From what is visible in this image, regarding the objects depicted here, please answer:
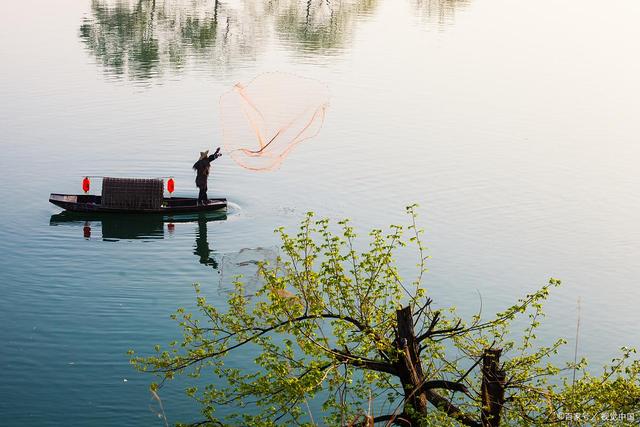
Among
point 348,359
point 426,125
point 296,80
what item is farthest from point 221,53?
point 348,359

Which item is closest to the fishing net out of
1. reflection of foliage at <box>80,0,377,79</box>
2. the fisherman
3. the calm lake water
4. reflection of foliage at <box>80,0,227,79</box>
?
the calm lake water

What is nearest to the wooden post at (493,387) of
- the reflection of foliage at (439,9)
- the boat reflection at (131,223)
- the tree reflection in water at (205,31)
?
the boat reflection at (131,223)

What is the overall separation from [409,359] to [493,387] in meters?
1.52

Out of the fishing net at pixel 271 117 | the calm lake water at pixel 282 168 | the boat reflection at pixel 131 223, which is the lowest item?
the boat reflection at pixel 131 223

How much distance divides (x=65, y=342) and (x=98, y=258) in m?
7.62

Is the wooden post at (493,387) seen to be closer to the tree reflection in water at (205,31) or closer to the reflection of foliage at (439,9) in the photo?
the tree reflection in water at (205,31)

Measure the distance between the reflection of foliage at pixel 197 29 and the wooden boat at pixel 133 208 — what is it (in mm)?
27401

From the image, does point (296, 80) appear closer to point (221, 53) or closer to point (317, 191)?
point (221, 53)

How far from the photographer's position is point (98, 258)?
36438mm

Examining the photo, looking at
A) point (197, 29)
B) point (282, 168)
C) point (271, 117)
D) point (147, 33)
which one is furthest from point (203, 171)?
point (197, 29)

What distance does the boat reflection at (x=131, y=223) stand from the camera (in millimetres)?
39094

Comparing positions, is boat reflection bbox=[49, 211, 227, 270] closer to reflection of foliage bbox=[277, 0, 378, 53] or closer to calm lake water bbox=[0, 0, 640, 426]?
calm lake water bbox=[0, 0, 640, 426]

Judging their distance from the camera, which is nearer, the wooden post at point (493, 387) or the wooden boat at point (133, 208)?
the wooden post at point (493, 387)

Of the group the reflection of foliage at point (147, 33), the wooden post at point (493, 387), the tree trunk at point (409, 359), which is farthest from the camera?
the reflection of foliage at point (147, 33)
